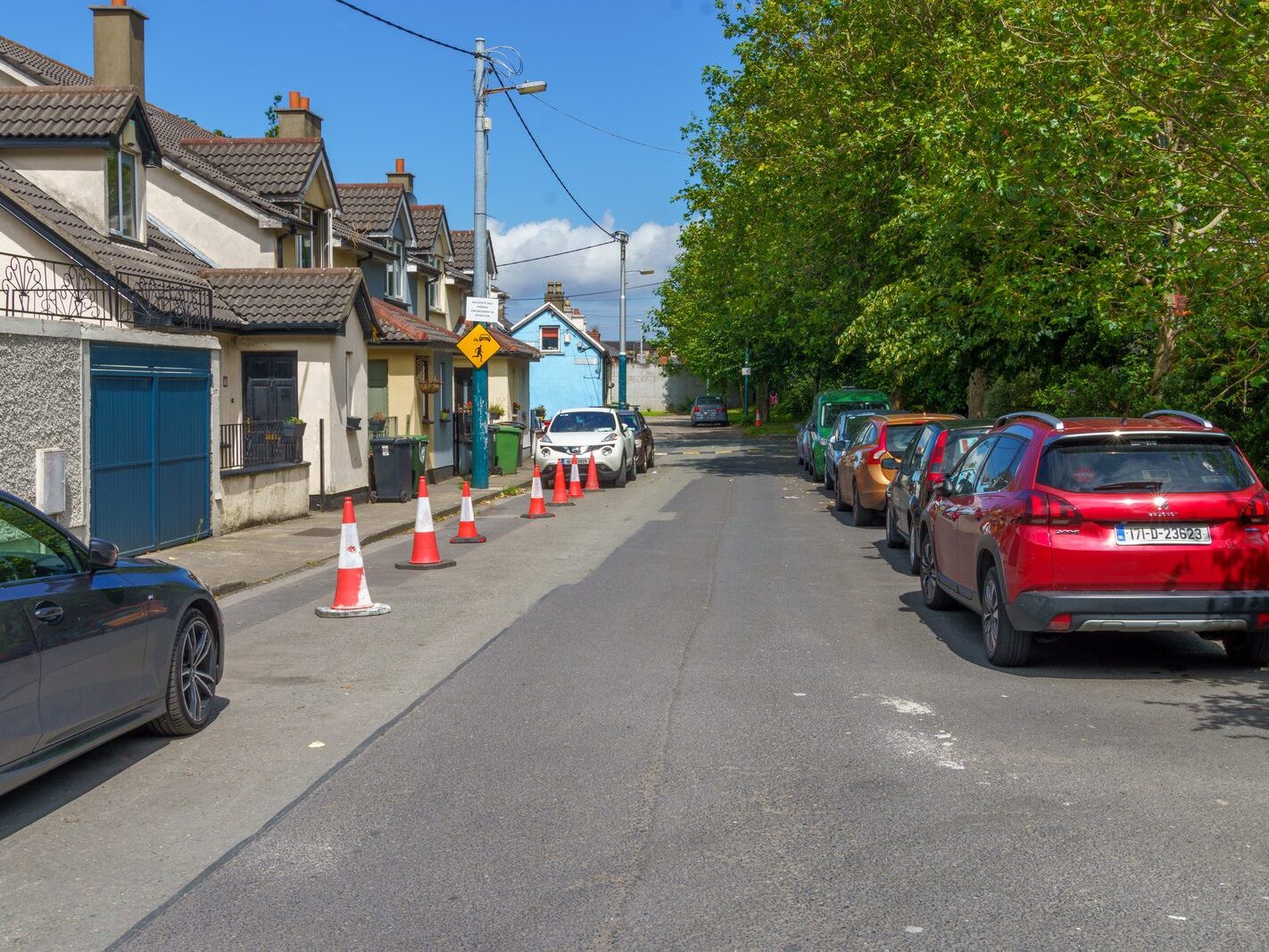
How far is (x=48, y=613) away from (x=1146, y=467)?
624 cm

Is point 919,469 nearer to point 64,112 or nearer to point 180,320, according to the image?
point 180,320

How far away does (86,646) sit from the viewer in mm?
5793

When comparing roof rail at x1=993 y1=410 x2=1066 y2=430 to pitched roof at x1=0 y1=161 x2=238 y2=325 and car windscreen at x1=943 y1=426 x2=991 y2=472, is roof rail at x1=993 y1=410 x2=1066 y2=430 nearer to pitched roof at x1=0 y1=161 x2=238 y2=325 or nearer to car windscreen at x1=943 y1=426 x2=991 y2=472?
car windscreen at x1=943 y1=426 x2=991 y2=472

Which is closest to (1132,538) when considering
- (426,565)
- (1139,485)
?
(1139,485)

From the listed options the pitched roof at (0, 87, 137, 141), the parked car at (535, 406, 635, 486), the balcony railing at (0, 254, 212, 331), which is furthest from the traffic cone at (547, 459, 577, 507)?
the pitched roof at (0, 87, 137, 141)

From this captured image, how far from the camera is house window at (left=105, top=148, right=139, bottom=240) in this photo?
61.6 ft

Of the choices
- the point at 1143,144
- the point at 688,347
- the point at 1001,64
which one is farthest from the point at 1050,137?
the point at 688,347

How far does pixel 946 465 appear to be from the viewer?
13430 millimetres

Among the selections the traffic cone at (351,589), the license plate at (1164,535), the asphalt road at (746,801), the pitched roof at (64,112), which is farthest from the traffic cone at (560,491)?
the license plate at (1164,535)

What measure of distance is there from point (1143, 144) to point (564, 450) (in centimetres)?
1436

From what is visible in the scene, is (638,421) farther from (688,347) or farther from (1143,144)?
(688,347)

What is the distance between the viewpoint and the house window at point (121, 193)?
18.8 meters

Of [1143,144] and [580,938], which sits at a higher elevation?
[1143,144]

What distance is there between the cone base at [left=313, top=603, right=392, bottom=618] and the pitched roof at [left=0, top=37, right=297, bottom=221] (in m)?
12.5
